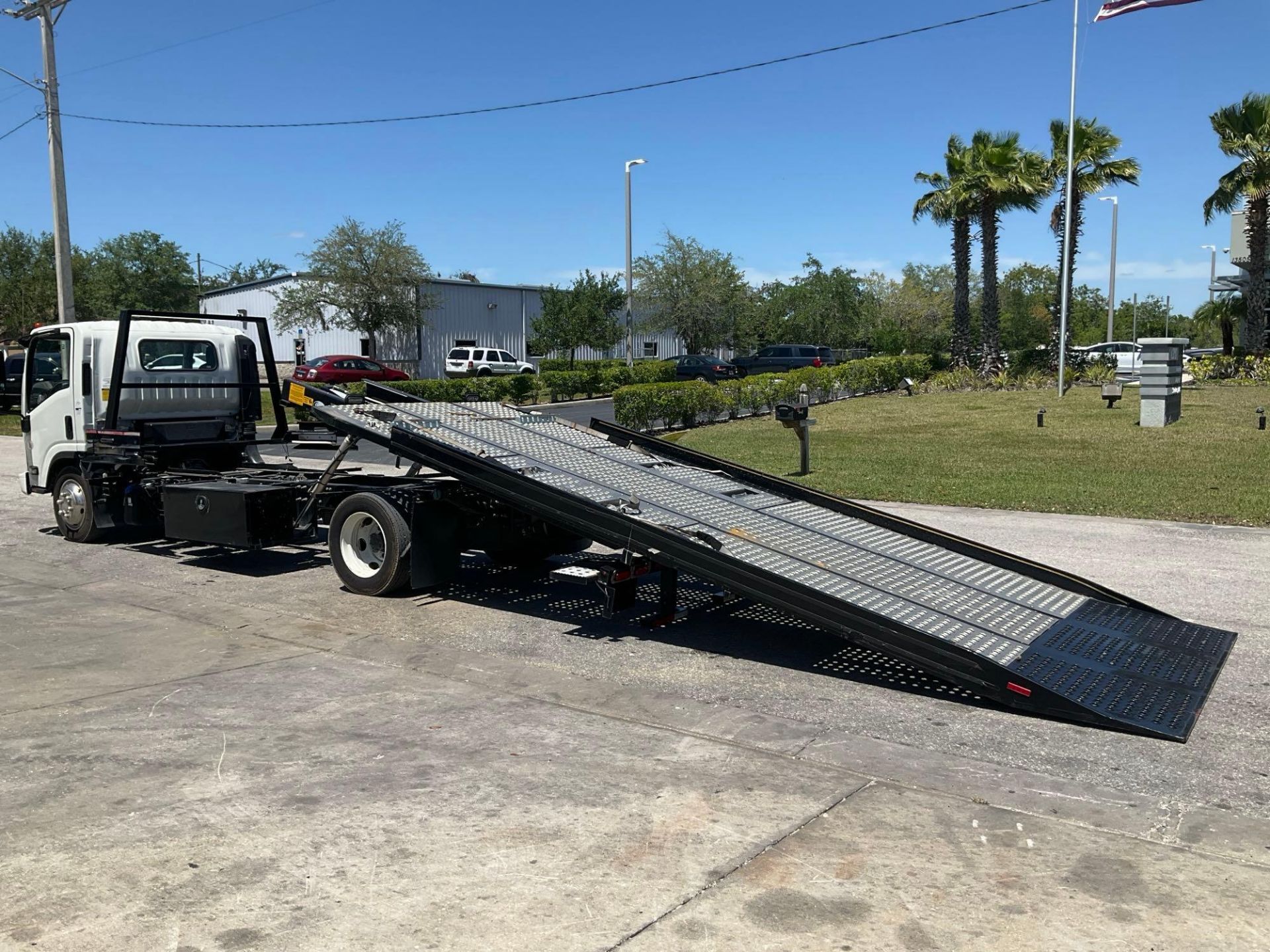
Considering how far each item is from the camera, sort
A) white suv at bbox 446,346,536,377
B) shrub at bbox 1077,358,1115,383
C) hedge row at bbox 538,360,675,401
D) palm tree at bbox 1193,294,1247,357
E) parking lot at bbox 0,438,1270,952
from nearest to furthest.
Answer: parking lot at bbox 0,438,1270,952, shrub at bbox 1077,358,1115,383, hedge row at bbox 538,360,675,401, palm tree at bbox 1193,294,1247,357, white suv at bbox 446,346,536,377

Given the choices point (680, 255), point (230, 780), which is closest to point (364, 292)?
point (680, 255)

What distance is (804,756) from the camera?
5.21 m

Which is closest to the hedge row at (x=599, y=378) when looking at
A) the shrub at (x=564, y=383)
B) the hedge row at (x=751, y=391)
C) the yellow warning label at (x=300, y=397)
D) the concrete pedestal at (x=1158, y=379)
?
the shrub at (x=564, y=383)

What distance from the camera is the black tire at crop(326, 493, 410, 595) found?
8297 mm

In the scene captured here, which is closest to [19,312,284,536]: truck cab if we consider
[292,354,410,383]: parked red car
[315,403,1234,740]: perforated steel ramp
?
[315,403,1234,740]: perforated steel ramp

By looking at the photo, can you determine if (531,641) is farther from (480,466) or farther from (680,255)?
(680,255)

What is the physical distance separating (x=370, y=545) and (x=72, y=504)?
457 centimetres

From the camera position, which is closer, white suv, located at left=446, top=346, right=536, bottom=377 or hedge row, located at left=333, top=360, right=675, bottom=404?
hedge row, located at left=333, top=360, right=675, bottom=404

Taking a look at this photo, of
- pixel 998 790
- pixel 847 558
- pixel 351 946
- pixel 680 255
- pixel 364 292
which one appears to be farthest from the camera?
pixel 680 255

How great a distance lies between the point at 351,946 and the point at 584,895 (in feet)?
2.61

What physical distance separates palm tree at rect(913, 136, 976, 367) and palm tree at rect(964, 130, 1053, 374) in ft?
1.40

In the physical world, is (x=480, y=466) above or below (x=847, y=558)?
above

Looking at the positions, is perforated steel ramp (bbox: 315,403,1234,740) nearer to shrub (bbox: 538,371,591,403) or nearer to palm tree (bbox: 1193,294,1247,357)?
shrub (bbox: 538,371,591,403)

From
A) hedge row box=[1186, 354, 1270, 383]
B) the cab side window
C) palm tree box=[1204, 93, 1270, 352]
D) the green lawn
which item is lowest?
the green lawn
